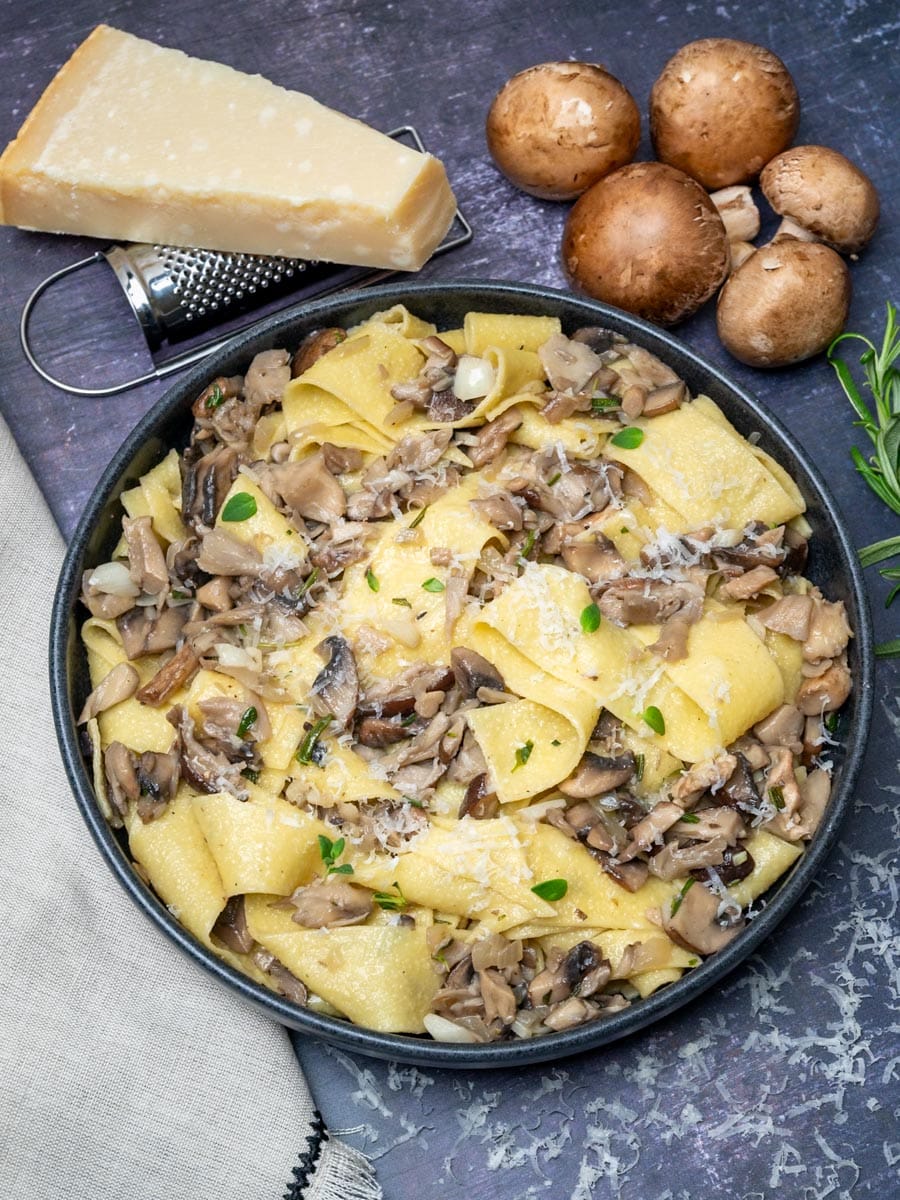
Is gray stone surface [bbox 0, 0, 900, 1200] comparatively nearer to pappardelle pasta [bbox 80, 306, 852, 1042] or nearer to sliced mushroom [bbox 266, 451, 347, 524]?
pappardelle pasta [bbox 80, 306, 852, 1042]

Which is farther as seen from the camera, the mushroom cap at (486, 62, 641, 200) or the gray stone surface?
the mushroom cap at (486, 62, 641, 200)

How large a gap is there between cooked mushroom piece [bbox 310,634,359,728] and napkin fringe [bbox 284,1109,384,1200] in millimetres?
1264

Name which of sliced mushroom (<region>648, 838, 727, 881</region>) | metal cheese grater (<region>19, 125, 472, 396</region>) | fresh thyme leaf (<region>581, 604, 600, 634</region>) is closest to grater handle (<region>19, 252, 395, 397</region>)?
metal cheese grater (<region>19, 125, 472, 396</region>)

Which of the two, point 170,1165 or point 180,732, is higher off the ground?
point 180,732

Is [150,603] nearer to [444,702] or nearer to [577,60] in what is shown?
[444,702]

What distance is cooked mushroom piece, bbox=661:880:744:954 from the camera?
3436 mm

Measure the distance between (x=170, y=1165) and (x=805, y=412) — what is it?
121 inches

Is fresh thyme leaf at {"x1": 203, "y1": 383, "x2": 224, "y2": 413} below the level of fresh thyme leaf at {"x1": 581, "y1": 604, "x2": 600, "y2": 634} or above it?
above

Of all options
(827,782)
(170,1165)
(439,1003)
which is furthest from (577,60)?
(170,1165)

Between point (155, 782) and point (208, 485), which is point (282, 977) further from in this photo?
point (208, 485)

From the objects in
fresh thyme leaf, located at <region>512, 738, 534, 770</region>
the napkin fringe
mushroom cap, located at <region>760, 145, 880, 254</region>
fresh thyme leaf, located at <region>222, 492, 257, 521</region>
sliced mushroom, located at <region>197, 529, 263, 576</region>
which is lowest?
the napkin fringe

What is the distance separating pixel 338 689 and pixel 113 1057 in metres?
1.32

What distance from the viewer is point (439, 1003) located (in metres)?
3.44

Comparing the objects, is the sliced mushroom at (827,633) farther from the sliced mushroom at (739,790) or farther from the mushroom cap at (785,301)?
the mushroom cap at (785,301)
